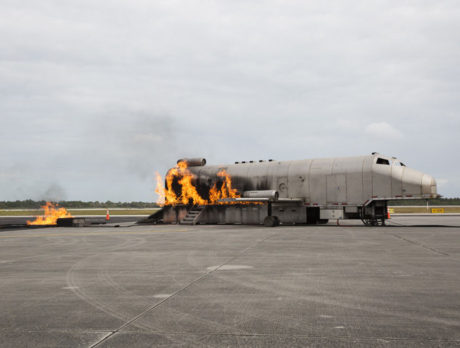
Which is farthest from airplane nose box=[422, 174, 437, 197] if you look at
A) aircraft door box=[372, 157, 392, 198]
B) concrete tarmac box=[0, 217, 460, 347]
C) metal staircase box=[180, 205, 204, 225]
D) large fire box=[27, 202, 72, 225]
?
large fire box=[27, 202, 72, 225]

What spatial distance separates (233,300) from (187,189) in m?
29.0

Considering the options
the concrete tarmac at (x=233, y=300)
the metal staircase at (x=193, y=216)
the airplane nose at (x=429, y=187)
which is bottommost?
the concrete tarmac at (x=233, y=300)

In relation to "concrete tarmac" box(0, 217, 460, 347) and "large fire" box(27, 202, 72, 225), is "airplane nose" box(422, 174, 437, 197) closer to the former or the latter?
"concrete tarmac" box(0, 217, 460, 347)

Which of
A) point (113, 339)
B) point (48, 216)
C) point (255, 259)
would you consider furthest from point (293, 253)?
point (48, 216)

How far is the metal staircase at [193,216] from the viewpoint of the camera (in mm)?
34616

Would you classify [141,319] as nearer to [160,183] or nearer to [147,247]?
[147,247]

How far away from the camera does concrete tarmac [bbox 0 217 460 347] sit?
5312 mm

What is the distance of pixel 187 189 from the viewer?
36156 mm

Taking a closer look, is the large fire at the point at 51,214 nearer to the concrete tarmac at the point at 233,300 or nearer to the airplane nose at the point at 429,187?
the concrete tarmac at the point at 233,300

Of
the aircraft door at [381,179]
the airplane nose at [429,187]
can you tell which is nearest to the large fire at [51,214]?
the aircraft door at [381,179]

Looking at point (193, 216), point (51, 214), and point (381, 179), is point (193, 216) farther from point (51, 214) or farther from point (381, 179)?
point (381, 179)

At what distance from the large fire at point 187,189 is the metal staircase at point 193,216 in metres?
0.49

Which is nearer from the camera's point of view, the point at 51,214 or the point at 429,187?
the point at 429,187

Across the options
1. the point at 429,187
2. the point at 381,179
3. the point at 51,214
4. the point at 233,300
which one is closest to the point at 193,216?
the point at 51,214
